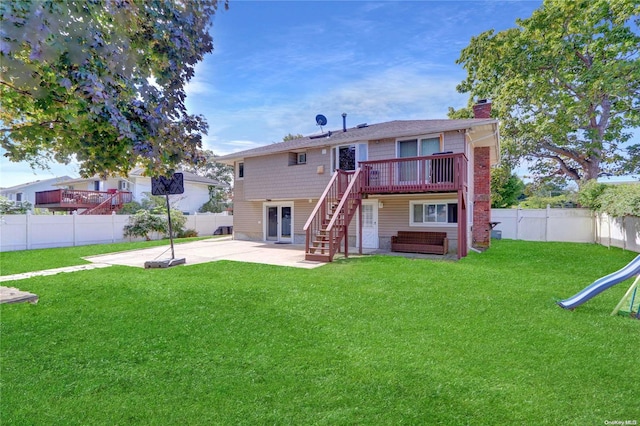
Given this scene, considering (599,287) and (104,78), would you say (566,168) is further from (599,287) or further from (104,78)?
(104,78)

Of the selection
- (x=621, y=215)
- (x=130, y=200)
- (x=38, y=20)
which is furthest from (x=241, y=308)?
(x=130, y=200)

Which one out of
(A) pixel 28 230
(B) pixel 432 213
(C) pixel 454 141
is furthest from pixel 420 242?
(A) pixel 28 230

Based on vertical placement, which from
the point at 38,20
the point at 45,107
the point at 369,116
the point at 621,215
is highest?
the point at 369,116

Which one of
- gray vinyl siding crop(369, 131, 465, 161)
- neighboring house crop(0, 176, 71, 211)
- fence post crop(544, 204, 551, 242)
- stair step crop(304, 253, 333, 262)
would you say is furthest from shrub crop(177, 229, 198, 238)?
neighboring house crop(0, 176, 71, 211)

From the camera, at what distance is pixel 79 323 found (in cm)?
477

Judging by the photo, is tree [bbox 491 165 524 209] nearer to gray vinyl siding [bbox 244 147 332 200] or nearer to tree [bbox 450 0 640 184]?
tree [bbox 450 0 640 184]

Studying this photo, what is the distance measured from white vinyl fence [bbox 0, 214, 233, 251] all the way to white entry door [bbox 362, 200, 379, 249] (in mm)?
11611

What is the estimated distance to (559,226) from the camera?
1681 cm

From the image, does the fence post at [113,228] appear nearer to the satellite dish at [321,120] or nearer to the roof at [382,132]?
the roof at [382,132]

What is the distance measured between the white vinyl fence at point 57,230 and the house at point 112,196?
16.5ft

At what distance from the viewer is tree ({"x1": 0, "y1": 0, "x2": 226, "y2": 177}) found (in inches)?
116

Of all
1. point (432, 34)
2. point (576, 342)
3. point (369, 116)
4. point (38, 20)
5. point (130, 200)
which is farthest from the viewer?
point (130, 200)

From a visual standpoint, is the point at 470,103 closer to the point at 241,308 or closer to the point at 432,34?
the point at 432,34

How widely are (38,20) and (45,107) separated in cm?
99
